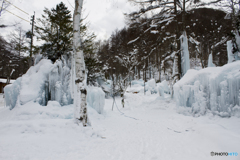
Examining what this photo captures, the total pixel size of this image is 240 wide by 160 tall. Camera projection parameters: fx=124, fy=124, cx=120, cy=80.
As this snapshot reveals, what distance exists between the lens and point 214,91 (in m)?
4.59

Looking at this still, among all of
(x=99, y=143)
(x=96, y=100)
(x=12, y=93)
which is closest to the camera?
(x=99, y=143)

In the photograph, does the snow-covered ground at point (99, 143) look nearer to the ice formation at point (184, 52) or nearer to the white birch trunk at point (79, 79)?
the white birch trunk at point (79, 79)

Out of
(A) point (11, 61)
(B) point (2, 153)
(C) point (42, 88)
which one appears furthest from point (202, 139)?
(A) point (11, 61)

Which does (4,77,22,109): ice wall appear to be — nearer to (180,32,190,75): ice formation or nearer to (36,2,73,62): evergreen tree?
(36,2,73,62): evergreen tree

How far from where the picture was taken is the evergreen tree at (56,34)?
23.5ft

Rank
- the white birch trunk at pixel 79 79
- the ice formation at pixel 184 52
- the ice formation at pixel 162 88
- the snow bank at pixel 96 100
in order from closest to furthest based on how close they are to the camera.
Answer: the white birch trunk at pixel 79 79 < the snow bank at pixel 96 100 < the ice formation at pixel 184 52 < the ice formation at pixel 162 88

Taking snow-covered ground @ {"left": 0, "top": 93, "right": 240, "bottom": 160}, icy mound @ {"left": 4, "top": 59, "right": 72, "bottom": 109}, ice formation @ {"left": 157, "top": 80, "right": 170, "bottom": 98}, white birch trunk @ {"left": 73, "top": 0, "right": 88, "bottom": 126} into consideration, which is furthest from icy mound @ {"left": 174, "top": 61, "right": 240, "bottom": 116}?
icy mound @ {"left": 4, "top": 59, "right": 72, "bottom": 109}

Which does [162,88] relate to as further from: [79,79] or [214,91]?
[79,79]

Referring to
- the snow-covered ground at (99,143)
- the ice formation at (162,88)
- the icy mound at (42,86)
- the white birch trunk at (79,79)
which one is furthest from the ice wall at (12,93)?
the ice formation at (162,88)

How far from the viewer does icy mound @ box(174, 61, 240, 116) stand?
4.15m

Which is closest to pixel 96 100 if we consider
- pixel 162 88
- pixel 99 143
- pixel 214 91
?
pixel 99 143

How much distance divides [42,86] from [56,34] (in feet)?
14.7

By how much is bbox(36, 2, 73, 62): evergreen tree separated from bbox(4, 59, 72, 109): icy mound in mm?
1311

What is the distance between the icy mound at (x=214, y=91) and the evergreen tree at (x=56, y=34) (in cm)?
659
